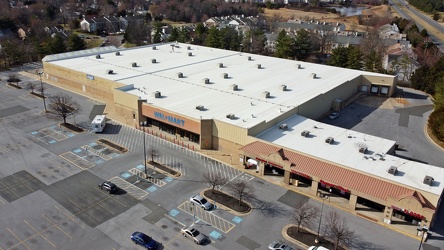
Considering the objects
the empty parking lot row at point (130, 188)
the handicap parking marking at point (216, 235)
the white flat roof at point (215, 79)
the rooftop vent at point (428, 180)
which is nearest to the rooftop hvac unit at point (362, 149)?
the rooftop vent at point (428, 180)

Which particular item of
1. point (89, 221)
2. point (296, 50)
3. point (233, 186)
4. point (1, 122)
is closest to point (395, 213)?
point (233, 186)

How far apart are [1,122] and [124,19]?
11617 centimetres

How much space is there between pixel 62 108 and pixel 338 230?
4864 cm

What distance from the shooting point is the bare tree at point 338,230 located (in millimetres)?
34409

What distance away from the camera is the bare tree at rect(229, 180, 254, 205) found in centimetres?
4149

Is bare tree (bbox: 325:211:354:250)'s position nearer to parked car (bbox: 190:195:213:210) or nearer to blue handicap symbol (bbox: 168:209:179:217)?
parked car (bbox: 190:195:213:210)

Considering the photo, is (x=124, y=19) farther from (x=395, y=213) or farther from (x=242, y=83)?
(x=395, y=213)

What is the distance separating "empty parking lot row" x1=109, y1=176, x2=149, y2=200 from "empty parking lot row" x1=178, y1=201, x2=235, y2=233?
5524 millimetres

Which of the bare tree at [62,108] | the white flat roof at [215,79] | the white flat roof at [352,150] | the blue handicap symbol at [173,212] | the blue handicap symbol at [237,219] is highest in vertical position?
the white flat roof at [215,79]

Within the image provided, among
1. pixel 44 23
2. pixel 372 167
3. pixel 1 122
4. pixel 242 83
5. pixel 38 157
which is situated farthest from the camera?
pixel 44 23

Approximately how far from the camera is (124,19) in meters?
167

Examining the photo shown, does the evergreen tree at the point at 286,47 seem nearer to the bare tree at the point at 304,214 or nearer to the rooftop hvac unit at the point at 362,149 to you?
the rooftop hvac unit at the point at 362,149

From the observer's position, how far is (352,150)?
47188 mm

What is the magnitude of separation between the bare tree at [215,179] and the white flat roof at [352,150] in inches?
332
